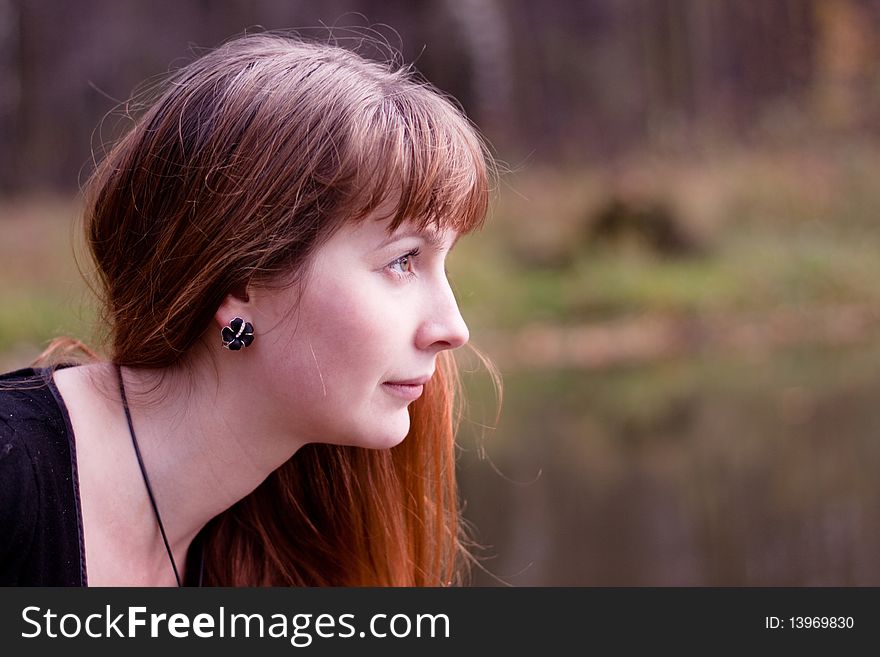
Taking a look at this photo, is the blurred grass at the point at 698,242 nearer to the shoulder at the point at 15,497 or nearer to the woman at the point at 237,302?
the woman at the point at 237,302

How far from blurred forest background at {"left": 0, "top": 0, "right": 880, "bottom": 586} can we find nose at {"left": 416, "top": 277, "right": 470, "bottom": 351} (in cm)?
73

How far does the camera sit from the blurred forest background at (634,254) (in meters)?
3.55

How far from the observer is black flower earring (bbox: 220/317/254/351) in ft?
5.02

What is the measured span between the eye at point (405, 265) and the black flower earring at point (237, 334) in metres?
0.20

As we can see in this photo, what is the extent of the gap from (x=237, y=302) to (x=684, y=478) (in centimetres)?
260

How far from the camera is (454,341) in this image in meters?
1.59

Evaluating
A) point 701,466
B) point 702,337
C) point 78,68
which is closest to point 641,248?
point 702,337

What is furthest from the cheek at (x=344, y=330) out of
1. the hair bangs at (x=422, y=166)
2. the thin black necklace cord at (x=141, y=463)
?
the thin black necklace cord at (x=141, y=463)

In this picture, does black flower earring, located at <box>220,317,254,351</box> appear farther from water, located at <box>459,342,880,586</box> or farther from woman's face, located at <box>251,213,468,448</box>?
water, located at <box>459,342,880,586</box>
